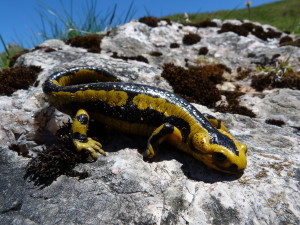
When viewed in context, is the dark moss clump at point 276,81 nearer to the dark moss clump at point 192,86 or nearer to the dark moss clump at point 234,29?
the dark moss clump at point 192,86

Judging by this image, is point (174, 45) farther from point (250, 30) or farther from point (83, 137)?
point (83, 137)

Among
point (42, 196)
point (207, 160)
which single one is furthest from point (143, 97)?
point (42, 196)

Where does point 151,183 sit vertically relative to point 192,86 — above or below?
below

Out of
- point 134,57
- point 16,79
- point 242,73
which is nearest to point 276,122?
point 242,73

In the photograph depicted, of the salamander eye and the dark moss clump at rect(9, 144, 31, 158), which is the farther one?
the dark moss clump at rect(9, 144, 31, 158)

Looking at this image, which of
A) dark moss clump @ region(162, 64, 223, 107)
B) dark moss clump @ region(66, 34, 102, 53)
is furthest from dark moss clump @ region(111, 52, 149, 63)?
dark moss clump @ region(162, 64, 223, 107)

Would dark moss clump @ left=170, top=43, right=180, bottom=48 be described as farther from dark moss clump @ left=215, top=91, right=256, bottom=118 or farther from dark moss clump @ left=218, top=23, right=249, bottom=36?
dark moss clump @ left=215, top=91, right=256, bottom=118

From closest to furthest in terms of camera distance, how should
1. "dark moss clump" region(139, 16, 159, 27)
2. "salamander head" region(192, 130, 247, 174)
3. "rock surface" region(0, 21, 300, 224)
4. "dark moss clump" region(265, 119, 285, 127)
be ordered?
"rock surface" region(0, 21, 300, 224)
"salamander head" region(192, 130, 247, 174)
"dark moss clump" region(265, 119, 285, 127)
"dark moss clump" region(139, 16, 159, 27)
